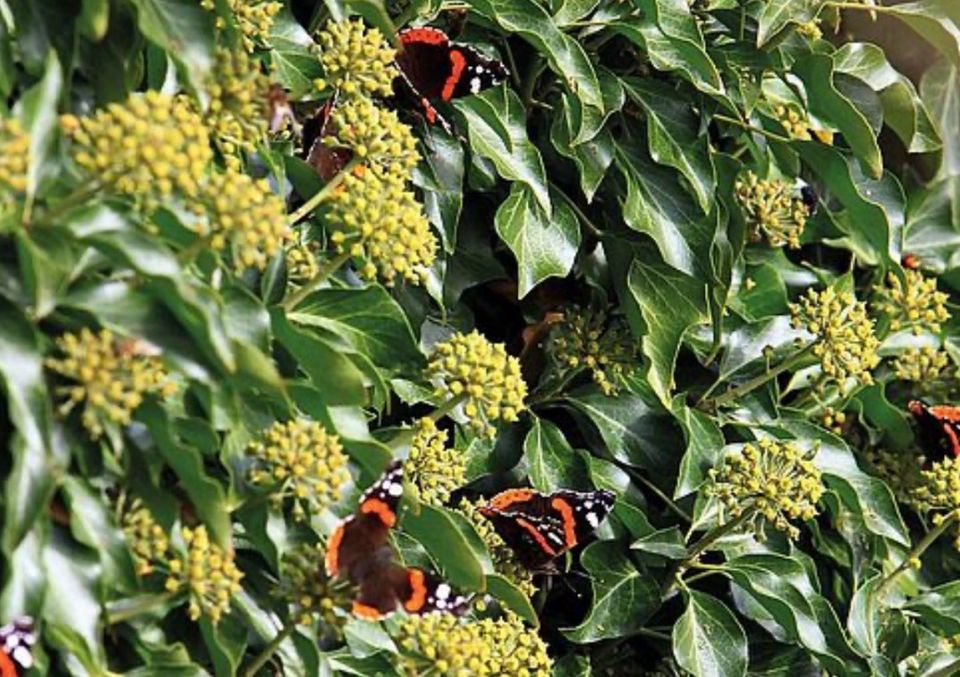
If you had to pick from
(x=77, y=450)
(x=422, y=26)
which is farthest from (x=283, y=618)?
(x=422, y=26)

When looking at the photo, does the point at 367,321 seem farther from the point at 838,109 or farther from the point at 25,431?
the point at 838,109

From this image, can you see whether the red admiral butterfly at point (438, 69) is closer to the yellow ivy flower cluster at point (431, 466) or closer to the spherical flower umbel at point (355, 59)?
the spherical flower umbel at point (355, 59)

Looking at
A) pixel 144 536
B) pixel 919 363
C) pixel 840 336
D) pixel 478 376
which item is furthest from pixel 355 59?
pixel 919 363

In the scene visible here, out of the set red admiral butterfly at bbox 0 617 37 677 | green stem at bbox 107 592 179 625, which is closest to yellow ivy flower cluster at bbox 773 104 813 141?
green stem at bbox 107 592 179 625

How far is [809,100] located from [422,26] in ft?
1.98

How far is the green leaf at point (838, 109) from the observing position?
214cm

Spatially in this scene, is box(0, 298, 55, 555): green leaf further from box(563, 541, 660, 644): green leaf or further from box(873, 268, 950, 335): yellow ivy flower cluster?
box(873, 268, 950, 335): yellow ivy flower cluster

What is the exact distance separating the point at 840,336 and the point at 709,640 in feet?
1.40

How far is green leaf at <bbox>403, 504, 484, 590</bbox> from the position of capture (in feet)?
5.23

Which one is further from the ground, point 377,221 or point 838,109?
point 377,221

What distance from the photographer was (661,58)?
2064 millimetres

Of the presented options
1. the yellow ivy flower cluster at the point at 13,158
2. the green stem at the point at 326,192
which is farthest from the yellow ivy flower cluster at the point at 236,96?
the yellow ivy flower cluster at the point at 13,158

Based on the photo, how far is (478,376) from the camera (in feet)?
5.43

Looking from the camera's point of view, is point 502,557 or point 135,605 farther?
point 502,557
